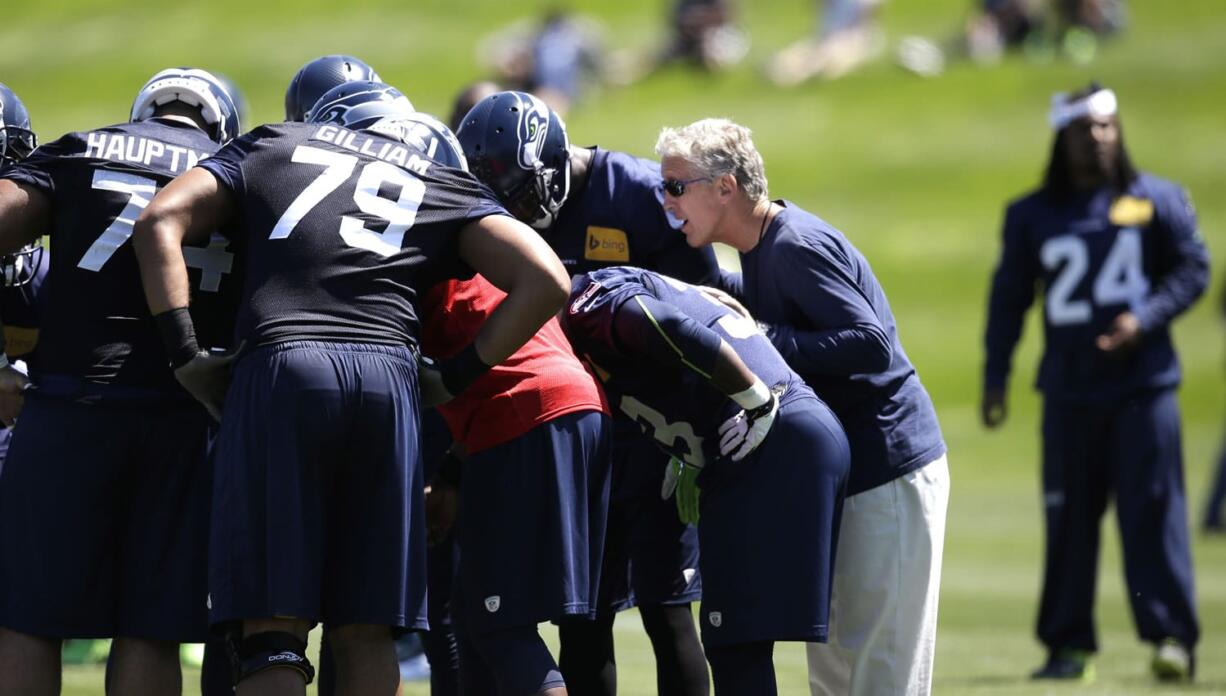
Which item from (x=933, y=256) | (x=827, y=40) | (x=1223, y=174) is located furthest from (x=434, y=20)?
(x=1223, y=174)

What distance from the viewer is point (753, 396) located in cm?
445

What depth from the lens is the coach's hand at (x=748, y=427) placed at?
177 inches

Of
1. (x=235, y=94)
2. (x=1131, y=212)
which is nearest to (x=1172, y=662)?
(x=1131, y=212)

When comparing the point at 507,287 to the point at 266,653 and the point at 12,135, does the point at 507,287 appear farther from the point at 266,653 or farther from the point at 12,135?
the point at 12,135

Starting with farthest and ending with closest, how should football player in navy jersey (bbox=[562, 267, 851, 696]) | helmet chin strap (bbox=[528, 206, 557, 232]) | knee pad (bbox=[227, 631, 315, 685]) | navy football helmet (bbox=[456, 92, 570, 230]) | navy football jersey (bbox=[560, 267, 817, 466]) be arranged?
helmet chin strap (bbox=[528, 206, 557, 232])
navy football helmet (bbox=[456, 92, 570, 230])
navy football jersey (bbox=[560, 267, 817, 466])
football player in navy jersey (bbox=[562, 267, 851, 696])
knee pad (bbox=[227, 631, 315, 685])

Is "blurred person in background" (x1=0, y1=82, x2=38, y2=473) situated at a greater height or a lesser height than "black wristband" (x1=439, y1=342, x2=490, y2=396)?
greater

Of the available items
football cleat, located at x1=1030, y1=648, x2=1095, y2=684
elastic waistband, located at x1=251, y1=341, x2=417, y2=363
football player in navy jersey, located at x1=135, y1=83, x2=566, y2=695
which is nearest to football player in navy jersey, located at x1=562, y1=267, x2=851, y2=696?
football player in navy jersey, located at x1=135, y1=83, x2=566, y2=695

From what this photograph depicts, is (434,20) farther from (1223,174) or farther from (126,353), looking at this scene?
(126,353)

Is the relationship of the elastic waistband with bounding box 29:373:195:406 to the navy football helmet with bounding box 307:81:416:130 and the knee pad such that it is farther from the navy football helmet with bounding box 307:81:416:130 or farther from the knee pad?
the navy football helmet with bounding box 307:81:416:130

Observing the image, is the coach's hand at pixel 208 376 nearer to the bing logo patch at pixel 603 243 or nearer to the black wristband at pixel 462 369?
the black wristband at pixel 462 369

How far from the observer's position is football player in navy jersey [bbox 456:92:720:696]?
201 inches

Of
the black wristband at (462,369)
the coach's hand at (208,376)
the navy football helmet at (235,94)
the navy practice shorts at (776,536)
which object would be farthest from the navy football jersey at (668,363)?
the navy football helmet at (235,94)

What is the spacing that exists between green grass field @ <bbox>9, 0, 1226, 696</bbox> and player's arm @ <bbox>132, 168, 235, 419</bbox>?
6698 millimetres

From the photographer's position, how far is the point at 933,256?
79.5 feet
